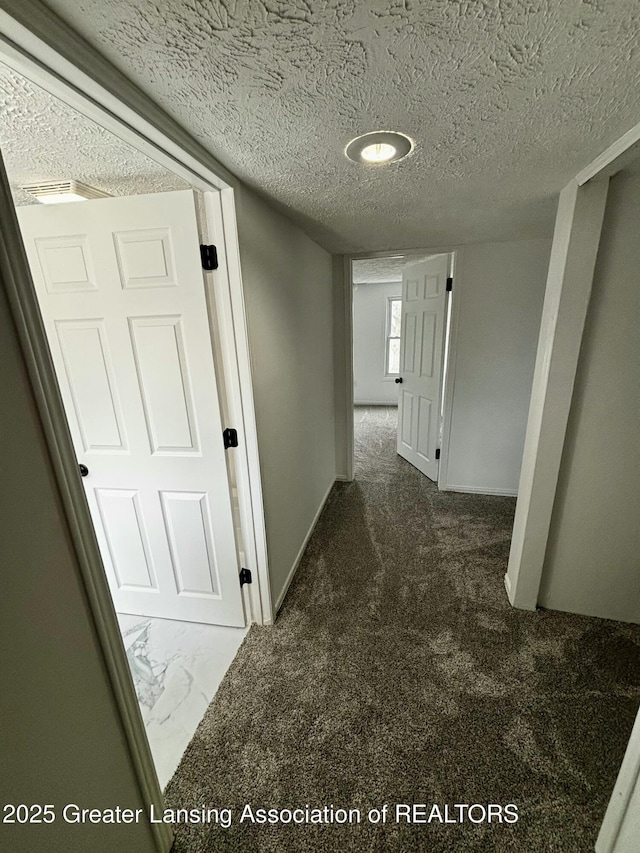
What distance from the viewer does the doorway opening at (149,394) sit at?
1332 mm

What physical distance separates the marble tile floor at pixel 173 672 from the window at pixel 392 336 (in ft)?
16.2

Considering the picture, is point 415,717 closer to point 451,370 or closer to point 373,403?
point 451,370

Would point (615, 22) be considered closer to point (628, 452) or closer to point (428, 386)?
point (628, 452)

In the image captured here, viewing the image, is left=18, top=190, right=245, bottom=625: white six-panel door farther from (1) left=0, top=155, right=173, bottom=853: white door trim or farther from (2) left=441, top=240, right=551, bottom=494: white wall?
(2) left=441, top=240, right=551, bottom=494: white wall

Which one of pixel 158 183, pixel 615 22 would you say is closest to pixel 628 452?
pixel 615 22

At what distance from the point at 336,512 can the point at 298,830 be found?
1.93 metres

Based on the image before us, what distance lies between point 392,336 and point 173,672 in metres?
5.66

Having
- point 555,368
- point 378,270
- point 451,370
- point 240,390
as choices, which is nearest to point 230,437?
point 240,390

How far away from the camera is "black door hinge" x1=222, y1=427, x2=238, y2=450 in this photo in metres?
1.56

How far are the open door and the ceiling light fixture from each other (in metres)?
2.49

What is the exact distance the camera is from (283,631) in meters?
1.78

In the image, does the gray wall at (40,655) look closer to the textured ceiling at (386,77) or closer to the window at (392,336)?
the textured ceiling at (386,77)

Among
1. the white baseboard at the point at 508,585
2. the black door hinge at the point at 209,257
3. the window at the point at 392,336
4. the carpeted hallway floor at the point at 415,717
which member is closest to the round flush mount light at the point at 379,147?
the black door hinge at the point at 209,257

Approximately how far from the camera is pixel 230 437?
1566 mm
